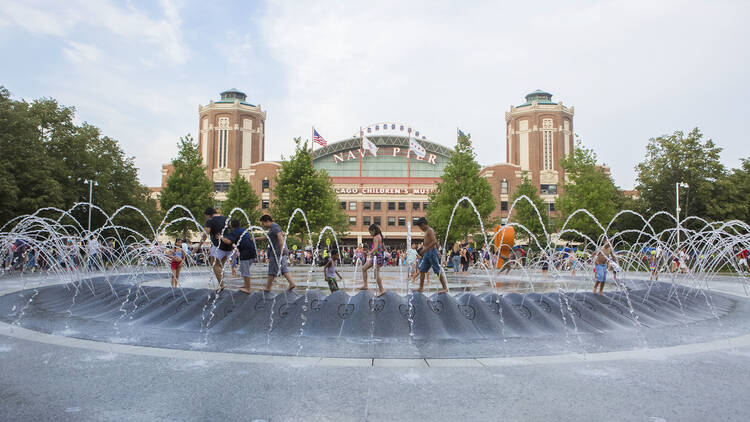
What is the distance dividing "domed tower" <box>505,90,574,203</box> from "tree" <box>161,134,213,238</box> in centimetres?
4951

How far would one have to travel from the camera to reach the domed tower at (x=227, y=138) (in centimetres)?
7175

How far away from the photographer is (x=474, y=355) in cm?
596

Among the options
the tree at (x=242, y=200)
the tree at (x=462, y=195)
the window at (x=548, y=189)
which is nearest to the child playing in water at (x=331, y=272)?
the tree at (x=462, y=195)

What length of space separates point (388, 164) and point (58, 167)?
5581 cm

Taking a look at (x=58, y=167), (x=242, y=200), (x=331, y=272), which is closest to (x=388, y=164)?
(x=242, y=200)

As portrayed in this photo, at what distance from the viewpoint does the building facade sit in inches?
2692

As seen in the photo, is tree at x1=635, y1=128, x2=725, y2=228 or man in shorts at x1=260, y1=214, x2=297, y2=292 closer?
man in shorts at x1=260, y1=214, x2=297, y2=292

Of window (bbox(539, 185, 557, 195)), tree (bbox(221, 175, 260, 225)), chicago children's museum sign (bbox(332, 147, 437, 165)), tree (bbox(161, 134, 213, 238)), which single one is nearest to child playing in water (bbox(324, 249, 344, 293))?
tree (bbox(161, 134, 213, 238))

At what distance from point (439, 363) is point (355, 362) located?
1.04 meters

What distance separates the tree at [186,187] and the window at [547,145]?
52917mm

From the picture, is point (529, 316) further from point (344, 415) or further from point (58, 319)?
point (58, 319)

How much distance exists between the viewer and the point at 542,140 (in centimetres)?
7181

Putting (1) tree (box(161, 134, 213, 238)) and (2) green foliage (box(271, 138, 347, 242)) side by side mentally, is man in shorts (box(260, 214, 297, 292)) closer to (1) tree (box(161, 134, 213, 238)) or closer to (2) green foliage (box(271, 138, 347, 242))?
(2) green foliage (box(271, 138, 347, 242))

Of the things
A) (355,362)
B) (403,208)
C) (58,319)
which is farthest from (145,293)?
(403,208)
